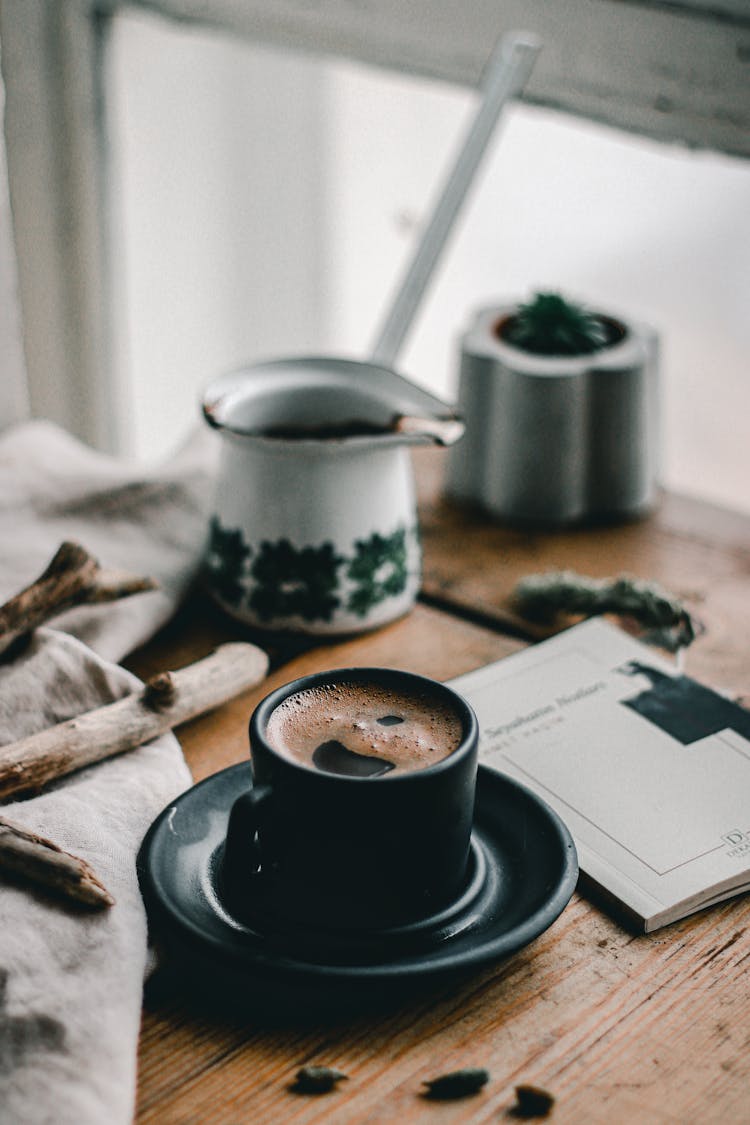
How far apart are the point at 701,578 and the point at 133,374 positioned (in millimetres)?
1272

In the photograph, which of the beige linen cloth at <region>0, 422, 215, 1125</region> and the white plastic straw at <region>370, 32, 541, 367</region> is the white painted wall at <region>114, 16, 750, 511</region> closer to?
the white plastic straw at <region>370, 32, 541, 367</region>

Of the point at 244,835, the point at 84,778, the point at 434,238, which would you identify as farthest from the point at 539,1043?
the point at 434,238

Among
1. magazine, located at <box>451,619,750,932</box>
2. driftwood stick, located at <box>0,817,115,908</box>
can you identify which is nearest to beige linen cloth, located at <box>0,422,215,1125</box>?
driftwood stick, located at <box>0,817,115,908</box>

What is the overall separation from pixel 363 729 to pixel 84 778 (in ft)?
0.65

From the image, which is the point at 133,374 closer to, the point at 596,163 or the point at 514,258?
the point at 514,258

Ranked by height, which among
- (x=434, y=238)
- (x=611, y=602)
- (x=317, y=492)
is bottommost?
(x=611, y=602)

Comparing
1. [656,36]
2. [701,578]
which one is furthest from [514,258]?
[701,578]

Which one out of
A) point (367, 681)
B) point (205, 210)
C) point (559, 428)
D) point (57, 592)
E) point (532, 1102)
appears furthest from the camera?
point (205, 210)

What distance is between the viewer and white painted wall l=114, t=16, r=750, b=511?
5.07 ft

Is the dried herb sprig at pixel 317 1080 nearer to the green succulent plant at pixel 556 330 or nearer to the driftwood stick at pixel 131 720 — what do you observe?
the driftwood stick at pixel 131 720

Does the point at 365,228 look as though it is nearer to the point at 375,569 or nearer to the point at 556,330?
the point at 556,330

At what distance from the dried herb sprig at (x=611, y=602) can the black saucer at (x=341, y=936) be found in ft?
0.90

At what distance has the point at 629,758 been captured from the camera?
0.66 meters

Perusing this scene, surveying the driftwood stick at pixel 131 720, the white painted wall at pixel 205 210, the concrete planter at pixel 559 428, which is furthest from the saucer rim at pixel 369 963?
the white painted wall at pixel 205 210
